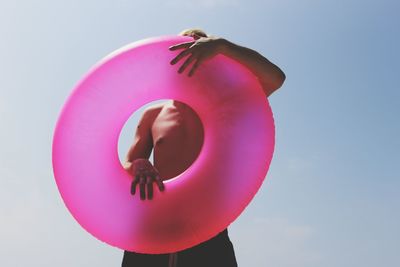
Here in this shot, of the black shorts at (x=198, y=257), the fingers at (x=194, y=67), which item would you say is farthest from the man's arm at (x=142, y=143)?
the fingers at (x=194, y=67)

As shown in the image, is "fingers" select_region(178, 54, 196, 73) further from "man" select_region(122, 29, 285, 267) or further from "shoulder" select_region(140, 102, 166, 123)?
"shoulder" select_region(140, 102, 166, 123)

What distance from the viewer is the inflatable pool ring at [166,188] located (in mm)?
3613

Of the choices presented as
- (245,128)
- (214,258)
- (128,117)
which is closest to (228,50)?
(245,128)

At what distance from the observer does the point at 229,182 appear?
3.65 metres

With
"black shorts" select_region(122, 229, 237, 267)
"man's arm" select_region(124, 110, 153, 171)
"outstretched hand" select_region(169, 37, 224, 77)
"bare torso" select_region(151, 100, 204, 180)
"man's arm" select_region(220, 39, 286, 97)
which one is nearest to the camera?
"outstretched hand" select_region(169, 37, 224, 77)

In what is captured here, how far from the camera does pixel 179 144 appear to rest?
4129 millimetres

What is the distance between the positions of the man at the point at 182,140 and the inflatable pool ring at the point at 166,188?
96 mm

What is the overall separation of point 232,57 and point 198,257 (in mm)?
1436

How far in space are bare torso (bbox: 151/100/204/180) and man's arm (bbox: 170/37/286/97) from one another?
0.60 m

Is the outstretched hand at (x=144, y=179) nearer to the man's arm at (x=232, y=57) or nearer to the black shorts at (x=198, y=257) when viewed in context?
the black shorts at (x=198, y=257)

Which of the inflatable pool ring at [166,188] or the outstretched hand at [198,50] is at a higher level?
the outstretched hand at [198,50]

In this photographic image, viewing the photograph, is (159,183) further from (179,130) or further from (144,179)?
(179,130)

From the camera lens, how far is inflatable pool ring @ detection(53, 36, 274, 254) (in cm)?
361

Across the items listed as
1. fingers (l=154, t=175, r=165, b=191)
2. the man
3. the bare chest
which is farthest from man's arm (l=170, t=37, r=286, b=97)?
fingers (l=154, t=175, r=165, b=191)
